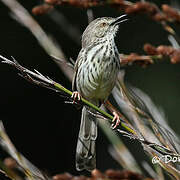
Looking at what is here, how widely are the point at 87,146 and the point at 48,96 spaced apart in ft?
10.8

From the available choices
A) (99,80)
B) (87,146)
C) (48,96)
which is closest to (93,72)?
(99,80)

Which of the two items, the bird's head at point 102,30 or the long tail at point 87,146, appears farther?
the bird's head at point 102,30

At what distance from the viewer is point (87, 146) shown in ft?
12.4

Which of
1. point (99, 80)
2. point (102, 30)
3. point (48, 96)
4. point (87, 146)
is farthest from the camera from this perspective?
point (48, 96)

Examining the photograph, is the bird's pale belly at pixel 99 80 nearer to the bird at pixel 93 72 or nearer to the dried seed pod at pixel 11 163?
the bird at pixel 93 72

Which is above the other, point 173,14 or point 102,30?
point 173,14

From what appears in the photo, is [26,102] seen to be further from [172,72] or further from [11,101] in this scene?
[172,72]

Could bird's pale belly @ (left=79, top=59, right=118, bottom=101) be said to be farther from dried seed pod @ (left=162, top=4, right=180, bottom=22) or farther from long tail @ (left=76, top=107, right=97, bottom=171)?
dried seed pod @ (left=162, top=4, right=180, bottom=22)

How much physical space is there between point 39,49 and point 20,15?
4201 mm

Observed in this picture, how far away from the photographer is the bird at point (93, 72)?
364cm

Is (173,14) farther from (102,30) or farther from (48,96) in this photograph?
(48,96)

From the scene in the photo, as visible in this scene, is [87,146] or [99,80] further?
[87,146]

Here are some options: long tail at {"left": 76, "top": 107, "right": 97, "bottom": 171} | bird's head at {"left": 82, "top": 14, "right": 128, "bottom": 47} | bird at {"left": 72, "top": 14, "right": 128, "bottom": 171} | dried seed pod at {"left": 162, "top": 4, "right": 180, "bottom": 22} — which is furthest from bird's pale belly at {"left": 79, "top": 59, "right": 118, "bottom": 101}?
dried seed pod at {"left": 162, "top": 4, "right": 180, "bottom": 22}

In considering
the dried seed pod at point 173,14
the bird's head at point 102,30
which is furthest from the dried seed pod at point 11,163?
the bird's head at point 102,30
